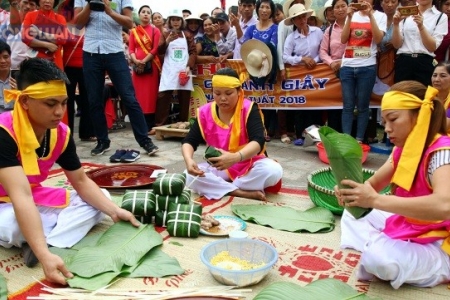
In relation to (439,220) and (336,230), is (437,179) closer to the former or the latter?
(439,220)

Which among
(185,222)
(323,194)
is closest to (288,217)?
(323,194)

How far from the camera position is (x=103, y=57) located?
→ 15.8 feet

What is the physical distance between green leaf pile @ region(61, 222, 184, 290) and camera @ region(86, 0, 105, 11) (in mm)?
2812

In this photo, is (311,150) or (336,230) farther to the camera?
(311,150)

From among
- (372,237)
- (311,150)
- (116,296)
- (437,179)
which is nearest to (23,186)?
(116,296)

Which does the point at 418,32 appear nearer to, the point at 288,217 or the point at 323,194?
the point at 323,194

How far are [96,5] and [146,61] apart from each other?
1821 mm

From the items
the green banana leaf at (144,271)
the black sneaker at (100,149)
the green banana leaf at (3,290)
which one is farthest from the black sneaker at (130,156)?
the green banana leaf at (3,290)

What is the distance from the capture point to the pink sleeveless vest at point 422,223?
2.02 m

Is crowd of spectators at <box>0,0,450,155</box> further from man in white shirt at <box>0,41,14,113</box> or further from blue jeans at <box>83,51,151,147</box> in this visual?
man in white shirt at <box>0,41,14,113</box>

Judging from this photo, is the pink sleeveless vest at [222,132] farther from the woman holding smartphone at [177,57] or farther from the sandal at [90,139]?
the woman holding smartphone at [177,57]

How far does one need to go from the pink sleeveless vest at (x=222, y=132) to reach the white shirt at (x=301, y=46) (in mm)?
2439

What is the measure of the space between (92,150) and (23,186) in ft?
10.0

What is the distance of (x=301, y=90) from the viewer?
19.3ft
